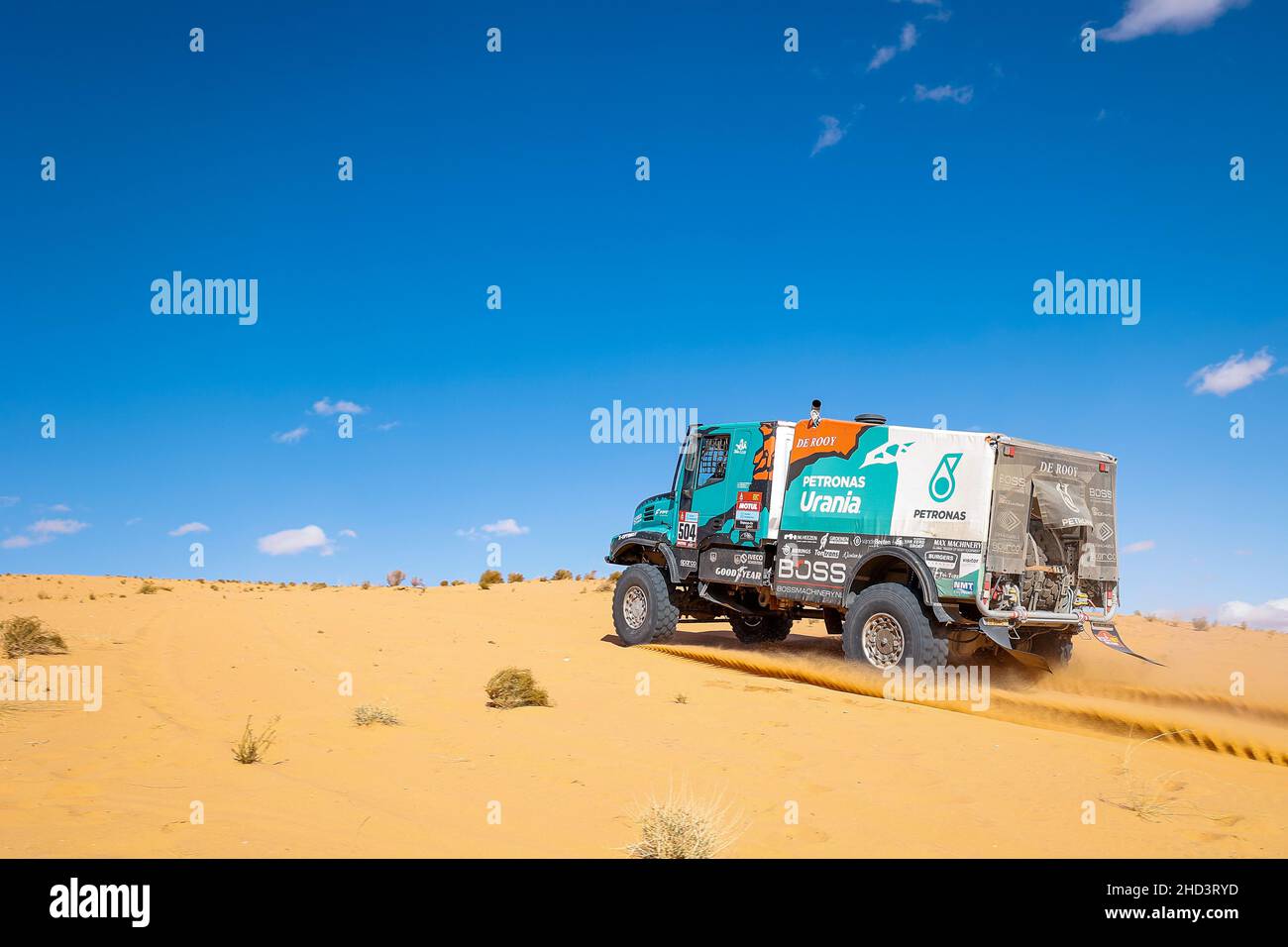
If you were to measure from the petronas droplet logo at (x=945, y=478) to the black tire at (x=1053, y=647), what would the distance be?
10.0 ft

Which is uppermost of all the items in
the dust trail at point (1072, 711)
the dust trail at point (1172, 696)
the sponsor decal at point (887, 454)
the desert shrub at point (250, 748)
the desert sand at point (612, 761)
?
the sponsor decal at point (887, 454)

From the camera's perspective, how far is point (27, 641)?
13188 mm

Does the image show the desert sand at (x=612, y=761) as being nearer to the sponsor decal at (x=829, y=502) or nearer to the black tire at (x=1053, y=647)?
the black tire at (x=1053, y=647)

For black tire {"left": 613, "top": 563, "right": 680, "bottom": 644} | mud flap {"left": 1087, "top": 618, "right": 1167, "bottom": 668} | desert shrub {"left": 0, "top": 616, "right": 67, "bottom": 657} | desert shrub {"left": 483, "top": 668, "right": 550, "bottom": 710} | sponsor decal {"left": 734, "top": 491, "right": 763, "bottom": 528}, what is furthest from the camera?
black tire {"left": 613, "top": 563, "right": 680, "bottom": 644}

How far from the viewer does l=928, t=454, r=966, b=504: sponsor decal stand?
12117 millimetres

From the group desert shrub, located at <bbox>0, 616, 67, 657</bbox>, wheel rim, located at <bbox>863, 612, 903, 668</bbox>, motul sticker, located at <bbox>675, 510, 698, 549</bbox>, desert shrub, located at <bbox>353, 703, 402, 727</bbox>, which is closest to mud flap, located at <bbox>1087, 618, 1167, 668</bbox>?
wheel rim, located at <bbox>863, 612, 903, 668</bbox>

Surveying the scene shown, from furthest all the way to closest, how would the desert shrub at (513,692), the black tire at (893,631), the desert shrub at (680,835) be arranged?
1. the black tire at (893,631)
2. the desert shrub at (513,692)
3. the desert shrub at (680,835)

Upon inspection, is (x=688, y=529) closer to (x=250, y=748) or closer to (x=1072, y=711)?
(x=1072, y=711)

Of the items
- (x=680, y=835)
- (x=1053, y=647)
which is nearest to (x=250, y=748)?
(x=680, y=835)

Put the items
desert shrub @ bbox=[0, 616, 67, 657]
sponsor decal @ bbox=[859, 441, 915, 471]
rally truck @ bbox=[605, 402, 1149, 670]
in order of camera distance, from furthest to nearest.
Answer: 1. desert shrub @ bbox=[0, 616, 67, 657]
2. sponsor decal @ bbox=[859, 441, 915, 471]
3. rally truck @ bbox=[605, 402, 1149, 670]

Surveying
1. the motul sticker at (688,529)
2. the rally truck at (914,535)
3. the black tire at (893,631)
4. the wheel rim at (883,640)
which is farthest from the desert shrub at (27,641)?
the wheel rim at (883,640)

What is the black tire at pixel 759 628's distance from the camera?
17.8 metres

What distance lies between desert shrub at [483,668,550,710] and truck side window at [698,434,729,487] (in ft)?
21.9

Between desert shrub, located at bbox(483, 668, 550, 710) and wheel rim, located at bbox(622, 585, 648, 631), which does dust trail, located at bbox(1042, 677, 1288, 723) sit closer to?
wheel rim, located at bbox(622, 585, 648, 631)
